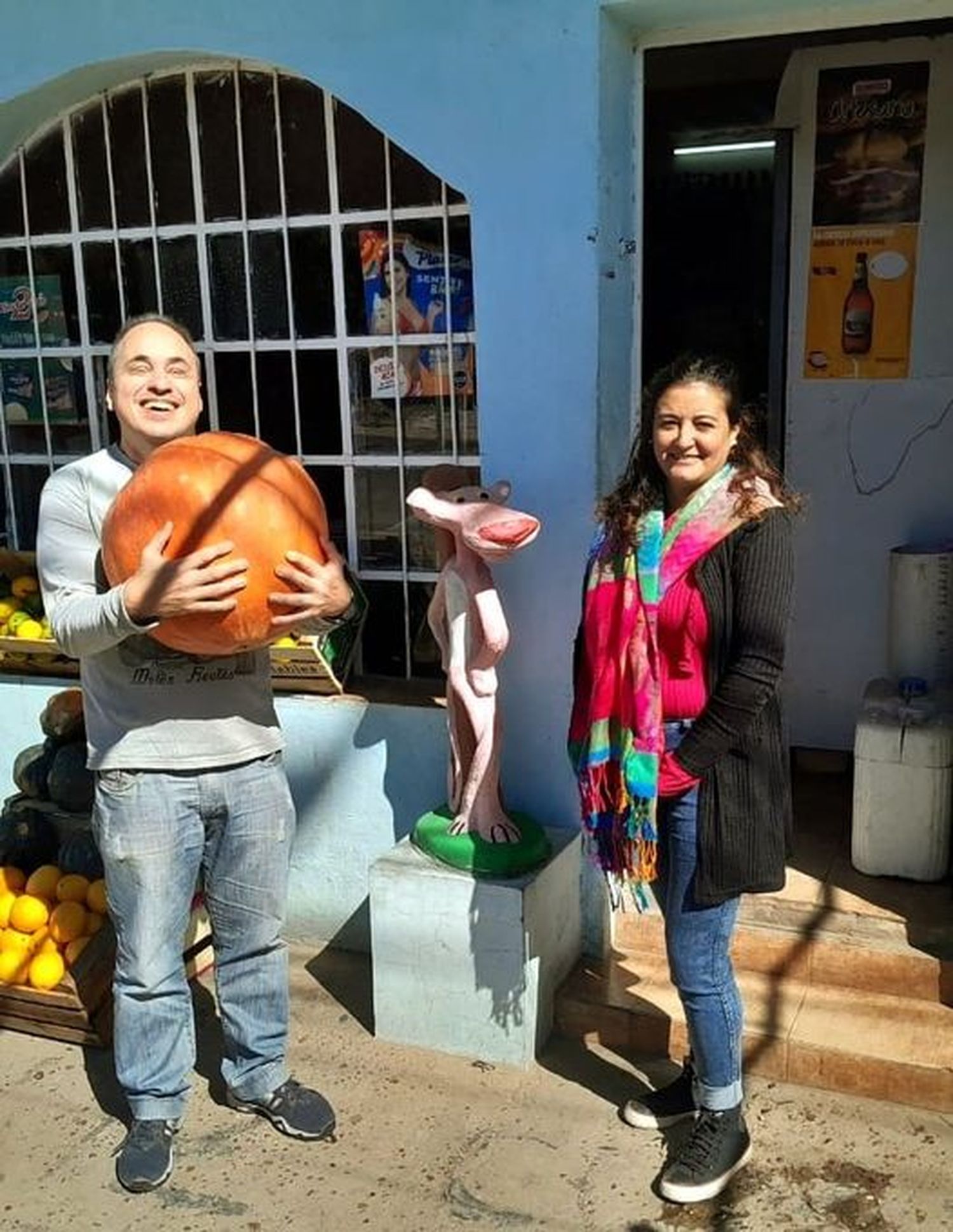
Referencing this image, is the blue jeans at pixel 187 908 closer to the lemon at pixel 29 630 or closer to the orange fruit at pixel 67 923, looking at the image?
the orange fruit at pixel 67 923

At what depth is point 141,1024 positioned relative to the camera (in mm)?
3018

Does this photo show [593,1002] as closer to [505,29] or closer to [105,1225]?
[105,1225]

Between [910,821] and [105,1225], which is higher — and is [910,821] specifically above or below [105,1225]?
above

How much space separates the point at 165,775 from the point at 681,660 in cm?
127

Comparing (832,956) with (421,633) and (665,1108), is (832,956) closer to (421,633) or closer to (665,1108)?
(665,1108)

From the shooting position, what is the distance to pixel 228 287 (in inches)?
169

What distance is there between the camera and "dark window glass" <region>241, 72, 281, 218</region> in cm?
406

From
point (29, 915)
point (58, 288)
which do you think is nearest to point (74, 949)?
point (29, 915)

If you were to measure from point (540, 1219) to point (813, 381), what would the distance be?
307 cm

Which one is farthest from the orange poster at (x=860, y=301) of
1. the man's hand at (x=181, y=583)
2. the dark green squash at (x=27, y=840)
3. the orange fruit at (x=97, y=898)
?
the dark green squash at (x=27, y=840)

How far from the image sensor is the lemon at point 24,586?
4.52m

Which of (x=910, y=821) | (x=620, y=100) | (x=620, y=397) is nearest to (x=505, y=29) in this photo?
(x=620, y=100)

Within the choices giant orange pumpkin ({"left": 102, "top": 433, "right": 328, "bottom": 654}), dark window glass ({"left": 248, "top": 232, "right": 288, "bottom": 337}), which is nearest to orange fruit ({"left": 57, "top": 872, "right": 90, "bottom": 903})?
giant orange pumpkin ({"left": 102, "top": 433, "right": 328, "bottom": 654})

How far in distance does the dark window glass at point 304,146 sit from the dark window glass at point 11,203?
1190 mm
